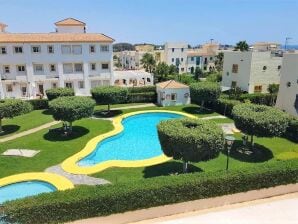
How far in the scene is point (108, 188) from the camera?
13.0 m

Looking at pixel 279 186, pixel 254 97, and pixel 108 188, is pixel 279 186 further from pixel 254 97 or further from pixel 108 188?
pixel 254 97

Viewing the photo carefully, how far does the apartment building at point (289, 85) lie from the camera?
98.4ft

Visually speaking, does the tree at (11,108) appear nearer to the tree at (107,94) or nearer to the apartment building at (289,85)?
the tree at (107,94)

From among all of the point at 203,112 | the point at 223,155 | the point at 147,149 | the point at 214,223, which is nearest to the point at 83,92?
the point at 203,112

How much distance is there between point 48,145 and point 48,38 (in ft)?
78.7

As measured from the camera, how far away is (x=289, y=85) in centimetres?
3080

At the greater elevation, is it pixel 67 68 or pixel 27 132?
pixel 67 68

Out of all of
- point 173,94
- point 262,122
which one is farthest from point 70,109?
point 173,94

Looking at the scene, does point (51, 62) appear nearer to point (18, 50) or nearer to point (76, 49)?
point (76, 49)

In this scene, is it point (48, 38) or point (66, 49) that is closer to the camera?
point (48, 38)

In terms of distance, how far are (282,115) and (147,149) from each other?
10.8 metres

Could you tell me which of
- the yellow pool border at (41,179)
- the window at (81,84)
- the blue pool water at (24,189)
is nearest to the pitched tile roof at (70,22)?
the window at (81,84)

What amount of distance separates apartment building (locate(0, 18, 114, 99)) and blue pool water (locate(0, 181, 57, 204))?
1128 inches

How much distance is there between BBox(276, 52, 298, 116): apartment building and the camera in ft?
98.4
